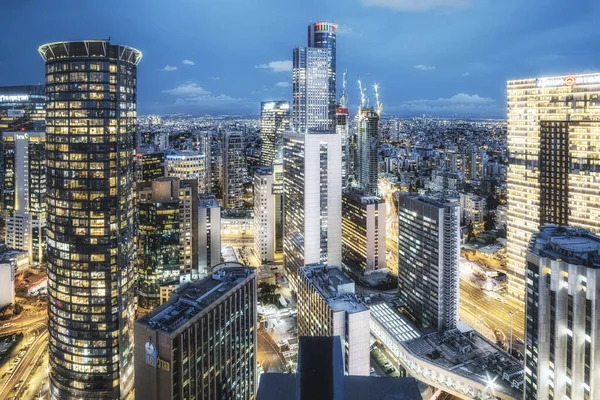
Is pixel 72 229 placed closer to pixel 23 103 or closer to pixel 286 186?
pixel 286 186

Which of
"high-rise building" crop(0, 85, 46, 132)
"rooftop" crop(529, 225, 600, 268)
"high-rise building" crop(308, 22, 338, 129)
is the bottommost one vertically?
"rooftop" crop(529, 225, 600, 268)

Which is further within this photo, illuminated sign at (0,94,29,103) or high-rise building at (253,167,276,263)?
illuminated sign at (0,94,29,103)

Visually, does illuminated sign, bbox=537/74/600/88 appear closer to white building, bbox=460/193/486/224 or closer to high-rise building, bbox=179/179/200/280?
white building, bbox=460/193/486/224

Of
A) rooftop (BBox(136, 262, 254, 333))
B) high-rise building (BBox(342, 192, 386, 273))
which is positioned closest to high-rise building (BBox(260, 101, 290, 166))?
high-rise building (BBox(342, 192, 386, 273))

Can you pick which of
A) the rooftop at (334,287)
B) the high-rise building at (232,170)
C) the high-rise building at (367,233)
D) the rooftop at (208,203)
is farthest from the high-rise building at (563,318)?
the high-rise building at (232,170)

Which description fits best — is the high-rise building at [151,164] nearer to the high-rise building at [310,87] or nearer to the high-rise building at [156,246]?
the high-rise building at [310,87]

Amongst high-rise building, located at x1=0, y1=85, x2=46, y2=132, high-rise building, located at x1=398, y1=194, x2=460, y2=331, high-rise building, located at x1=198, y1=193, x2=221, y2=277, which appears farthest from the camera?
high-rise building, located at x1=0, y1=85, x2=46, y2=132
